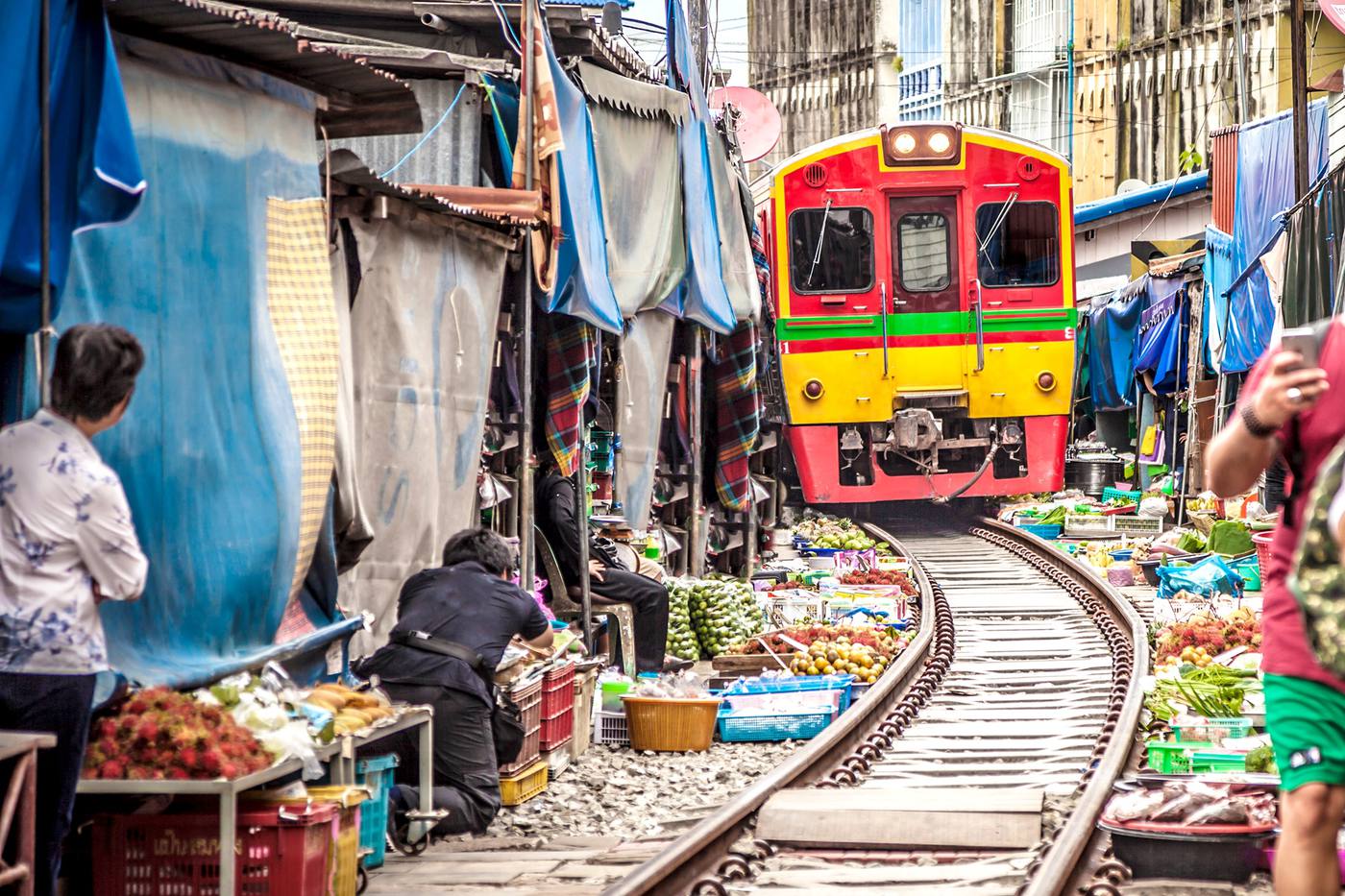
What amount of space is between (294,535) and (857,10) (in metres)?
55.1

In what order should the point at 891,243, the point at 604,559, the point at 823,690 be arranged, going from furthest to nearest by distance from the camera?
the point at 891,243, the point at 604,559, the point at 823,690

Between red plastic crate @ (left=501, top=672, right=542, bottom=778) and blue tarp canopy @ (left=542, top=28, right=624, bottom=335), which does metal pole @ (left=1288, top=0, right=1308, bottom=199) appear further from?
red plastic crate @ (left=501, top=672, right=542, bottom=778)

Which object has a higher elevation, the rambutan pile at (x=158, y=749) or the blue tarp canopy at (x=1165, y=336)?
the blue tarp canopy at (x=1165, y=336)

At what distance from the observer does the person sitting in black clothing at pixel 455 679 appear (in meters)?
6.95

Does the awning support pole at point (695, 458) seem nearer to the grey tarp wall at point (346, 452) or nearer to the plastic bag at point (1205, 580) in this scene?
the plastic bag at point (1205, 580)

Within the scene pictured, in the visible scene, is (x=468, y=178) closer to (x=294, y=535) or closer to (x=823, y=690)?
(x=823, y=690)

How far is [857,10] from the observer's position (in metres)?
59.1

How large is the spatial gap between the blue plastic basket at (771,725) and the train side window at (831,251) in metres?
10.0

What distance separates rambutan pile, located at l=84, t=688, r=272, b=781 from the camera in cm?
504

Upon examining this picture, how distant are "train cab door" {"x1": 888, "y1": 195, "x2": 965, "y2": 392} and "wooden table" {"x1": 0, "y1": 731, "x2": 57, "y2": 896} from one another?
14946 mm

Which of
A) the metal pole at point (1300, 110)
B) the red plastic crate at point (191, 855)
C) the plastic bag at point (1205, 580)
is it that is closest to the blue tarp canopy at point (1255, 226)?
the metal pole at point (1300, 110)

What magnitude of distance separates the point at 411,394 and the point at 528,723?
155cm

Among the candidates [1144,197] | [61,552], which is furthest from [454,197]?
[1144,197]

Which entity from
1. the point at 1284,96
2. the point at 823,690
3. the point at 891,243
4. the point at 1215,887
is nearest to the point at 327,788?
the point at 1215,887
